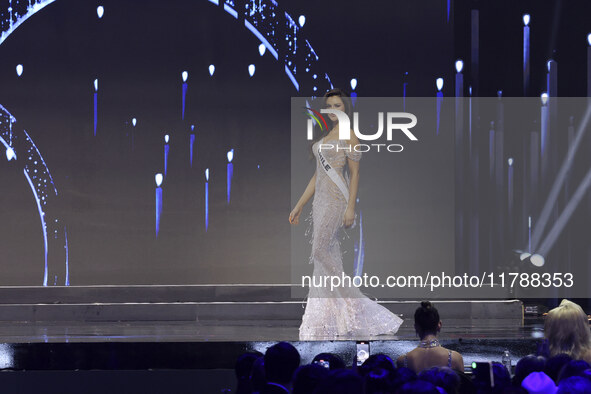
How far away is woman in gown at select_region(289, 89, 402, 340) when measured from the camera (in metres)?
5.53

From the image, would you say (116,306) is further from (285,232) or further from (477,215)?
(477,215)

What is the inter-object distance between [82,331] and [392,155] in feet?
10.4

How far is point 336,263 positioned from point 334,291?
0.18 metres

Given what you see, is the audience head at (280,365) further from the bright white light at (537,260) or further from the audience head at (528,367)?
the bright white light at (537,260)

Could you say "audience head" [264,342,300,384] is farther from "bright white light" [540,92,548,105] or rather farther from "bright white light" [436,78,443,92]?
"bright white light" [540,92,548,105]

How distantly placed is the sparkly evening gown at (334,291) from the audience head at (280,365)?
2.99 m

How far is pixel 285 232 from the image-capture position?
7.77 m

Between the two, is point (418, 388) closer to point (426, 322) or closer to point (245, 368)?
point (245, 368)

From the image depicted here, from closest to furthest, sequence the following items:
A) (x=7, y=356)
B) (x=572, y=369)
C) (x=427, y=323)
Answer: (x=572, y=369), (x=427, y=323), (x=7, y=356)

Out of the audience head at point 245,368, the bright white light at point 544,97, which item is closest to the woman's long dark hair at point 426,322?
the audience head at point 245,368

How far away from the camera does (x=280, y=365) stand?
2527 millimetres

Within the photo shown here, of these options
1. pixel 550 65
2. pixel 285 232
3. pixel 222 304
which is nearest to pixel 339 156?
pixel 222 304

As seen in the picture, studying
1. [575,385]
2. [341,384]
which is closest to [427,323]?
[575,385]

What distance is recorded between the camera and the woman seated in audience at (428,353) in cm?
325
